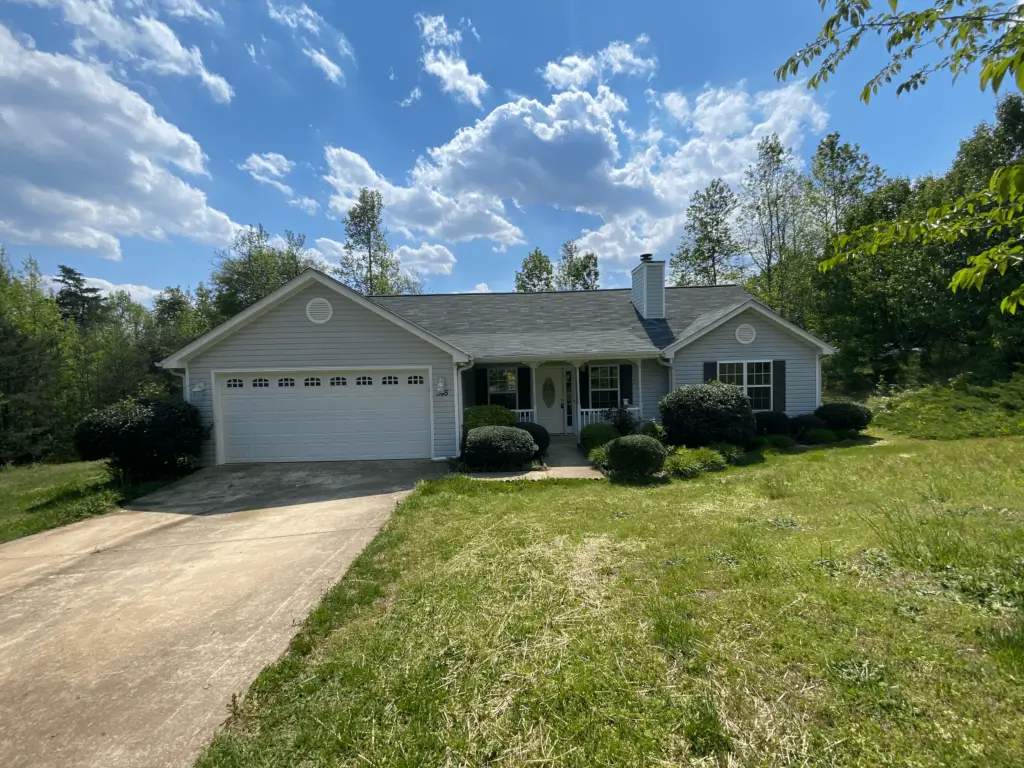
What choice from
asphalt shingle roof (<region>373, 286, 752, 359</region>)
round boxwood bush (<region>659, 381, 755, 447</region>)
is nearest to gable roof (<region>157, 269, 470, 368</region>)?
asphalt shingle roof (<region>373, 286, 752, 359</region>)

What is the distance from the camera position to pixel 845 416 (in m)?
13.3

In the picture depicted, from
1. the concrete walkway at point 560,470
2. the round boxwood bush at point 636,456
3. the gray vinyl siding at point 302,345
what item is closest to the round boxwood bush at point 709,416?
the concrete walkway at point 560,470

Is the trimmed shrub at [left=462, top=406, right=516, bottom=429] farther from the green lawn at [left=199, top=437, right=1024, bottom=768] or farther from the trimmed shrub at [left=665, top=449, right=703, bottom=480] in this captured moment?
the green lawn at [left=199, top=437, right=1024, bottom=768]

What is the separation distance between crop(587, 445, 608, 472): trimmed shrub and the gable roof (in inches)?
159

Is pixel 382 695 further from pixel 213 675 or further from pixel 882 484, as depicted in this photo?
pixel 882 484

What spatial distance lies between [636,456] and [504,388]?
20.3 ft

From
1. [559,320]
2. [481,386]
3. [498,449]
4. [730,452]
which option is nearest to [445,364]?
[481,386]

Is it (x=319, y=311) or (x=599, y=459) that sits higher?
(x=319, y=311)

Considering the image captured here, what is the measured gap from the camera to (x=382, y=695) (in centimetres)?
304

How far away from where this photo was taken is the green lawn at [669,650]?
2.55 m

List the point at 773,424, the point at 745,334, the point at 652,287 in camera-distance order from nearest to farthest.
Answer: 1. the point at 773,424
2. the point at 745,334
3. the point at 652,287

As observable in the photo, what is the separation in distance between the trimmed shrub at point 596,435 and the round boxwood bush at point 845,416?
20.7 feet

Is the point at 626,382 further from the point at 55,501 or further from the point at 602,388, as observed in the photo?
the point at 55,501

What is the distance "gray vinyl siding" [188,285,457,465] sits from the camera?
38.2 feet
